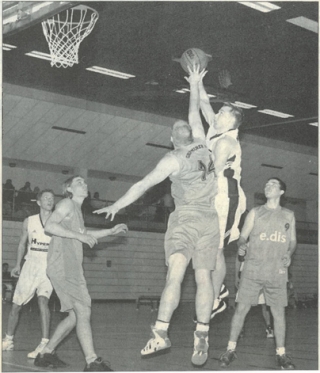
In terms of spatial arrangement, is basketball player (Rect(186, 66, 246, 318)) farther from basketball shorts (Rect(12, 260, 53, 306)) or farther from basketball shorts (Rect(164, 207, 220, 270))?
basketball shorts (Rect(12, 260, 53, 306))

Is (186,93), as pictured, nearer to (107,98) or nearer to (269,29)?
(107,98)

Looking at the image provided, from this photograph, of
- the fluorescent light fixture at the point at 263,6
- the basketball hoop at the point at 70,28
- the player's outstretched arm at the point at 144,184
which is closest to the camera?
the player's outstretched arm at the point at 144,184

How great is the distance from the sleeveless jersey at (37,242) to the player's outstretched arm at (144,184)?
8.92 ft

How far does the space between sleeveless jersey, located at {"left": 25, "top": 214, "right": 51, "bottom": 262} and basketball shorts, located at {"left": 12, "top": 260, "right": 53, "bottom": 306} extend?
14cm

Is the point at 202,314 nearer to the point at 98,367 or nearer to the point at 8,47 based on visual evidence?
the point at 98,367

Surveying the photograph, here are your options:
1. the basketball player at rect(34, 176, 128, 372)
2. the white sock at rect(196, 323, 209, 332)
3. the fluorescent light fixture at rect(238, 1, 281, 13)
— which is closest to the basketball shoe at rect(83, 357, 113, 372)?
the basketball player at rect(34, 176, 128, 372)

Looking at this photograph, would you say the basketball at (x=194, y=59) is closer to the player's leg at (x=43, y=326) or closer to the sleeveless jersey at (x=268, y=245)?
the sleeveless jersey at (x=268, y=245)

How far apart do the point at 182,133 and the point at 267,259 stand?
1.95 m

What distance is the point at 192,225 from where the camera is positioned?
20.4ft

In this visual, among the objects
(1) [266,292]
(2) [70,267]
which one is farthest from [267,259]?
(2) [70,267]

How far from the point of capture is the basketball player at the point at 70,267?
6.41m

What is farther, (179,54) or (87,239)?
(179,54)

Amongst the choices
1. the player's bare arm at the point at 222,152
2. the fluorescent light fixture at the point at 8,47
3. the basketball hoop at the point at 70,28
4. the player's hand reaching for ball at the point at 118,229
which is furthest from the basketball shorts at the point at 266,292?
the fluorescent light fixture at the point at 8,47

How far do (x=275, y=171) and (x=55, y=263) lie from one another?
24631mm
